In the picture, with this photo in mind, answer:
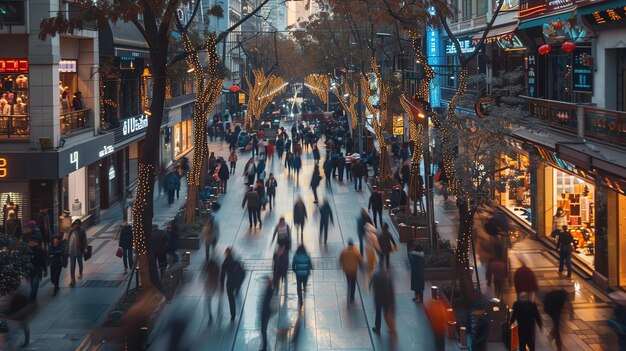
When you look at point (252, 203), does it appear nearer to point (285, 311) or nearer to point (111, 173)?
point (111, 173)

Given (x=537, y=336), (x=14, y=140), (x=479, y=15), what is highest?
(x=479, y=15)

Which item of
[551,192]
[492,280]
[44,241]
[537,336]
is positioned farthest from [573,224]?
[44,241]

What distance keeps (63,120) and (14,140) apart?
2.28 metres

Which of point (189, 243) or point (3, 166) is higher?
point (3, 166)

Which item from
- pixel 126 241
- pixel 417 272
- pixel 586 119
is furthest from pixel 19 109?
pixel 586 119

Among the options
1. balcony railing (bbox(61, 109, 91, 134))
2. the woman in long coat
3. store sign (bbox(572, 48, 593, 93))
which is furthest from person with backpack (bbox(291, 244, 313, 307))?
balcony railing (bbox(61, 109, 91, 134))

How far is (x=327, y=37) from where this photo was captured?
209 ft

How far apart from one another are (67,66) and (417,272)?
58.5ft

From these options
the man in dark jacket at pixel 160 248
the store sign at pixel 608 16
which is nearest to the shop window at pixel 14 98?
the man in dark jacket at pixel 160 248

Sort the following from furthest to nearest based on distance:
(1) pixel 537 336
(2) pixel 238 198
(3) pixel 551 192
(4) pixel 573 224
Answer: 1. (2) pixel 238 198
2. (3) pixel 551 192
3. (4) pixel 573 224
4. (1) pixel 537 336

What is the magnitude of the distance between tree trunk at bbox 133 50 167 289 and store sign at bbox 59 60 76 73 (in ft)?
41.5

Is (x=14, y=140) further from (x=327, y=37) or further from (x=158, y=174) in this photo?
(x=327, y=37)

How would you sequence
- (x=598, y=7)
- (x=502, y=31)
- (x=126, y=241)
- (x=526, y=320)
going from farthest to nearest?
1. (x=502, y=31)
2. (x=126, y=241)
3. (x=598, y=7)
4. (x=526, y=320)

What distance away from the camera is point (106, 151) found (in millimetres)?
33656
